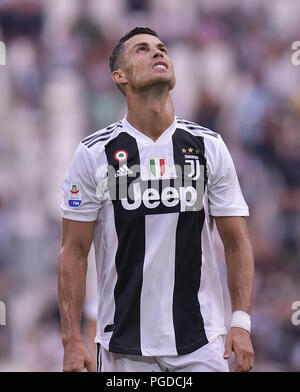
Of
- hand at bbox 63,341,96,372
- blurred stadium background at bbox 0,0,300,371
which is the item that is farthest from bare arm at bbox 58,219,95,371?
blurred stadium background at bbox 0,0,300,371

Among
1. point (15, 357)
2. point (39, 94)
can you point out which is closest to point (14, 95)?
point (39, 94)

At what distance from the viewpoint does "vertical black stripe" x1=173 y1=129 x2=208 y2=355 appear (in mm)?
3244

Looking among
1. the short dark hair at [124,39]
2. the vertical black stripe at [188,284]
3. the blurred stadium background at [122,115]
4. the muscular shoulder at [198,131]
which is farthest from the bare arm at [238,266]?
the blurred stadium background at [122,115]

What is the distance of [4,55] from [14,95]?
41cm

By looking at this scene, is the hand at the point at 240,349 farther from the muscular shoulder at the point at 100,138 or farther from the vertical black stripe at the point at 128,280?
the muscular shoulder at the point at 100,138

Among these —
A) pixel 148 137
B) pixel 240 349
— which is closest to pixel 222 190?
pixel 148 137

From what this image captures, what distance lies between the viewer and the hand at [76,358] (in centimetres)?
322

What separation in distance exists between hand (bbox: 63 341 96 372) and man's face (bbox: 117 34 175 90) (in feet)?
3.79

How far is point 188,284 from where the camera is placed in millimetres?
3281

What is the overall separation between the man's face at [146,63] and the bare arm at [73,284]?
2.22ft

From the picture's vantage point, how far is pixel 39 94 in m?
7.46

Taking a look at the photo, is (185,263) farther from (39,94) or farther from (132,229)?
(39,94)

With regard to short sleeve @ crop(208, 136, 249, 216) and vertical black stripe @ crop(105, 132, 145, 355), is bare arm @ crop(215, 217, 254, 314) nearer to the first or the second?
short sleeve @ crop(208, 136, 249, 216)

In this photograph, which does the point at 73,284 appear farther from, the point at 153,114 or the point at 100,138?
the point at 153,114
